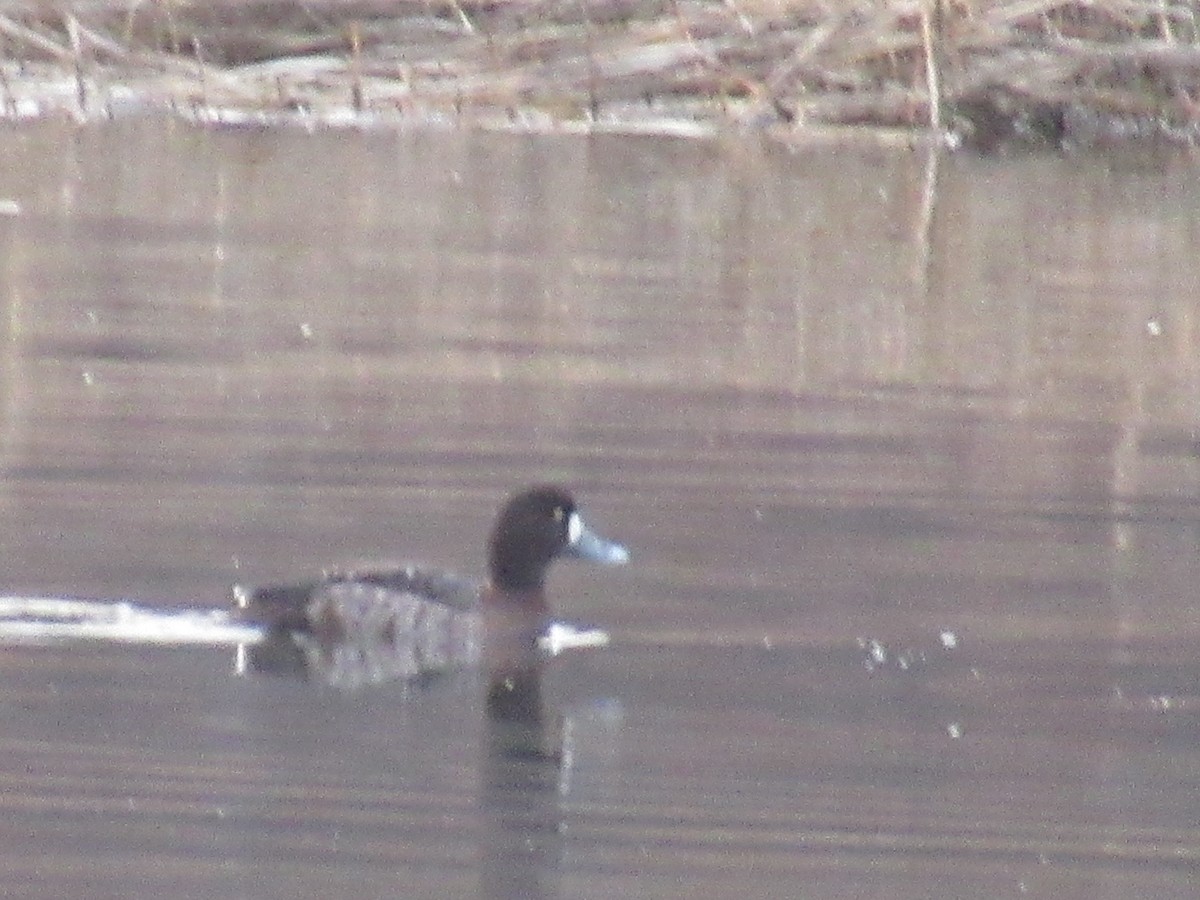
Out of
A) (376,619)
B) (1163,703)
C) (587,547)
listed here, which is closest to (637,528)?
(587,547)

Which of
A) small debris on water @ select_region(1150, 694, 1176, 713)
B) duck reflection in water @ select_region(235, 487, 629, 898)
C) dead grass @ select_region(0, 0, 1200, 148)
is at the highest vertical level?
dead grass @ select_region(0, 0, 1200, 148)

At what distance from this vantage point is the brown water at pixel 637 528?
6.73m

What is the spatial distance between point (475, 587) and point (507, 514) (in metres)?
0.28

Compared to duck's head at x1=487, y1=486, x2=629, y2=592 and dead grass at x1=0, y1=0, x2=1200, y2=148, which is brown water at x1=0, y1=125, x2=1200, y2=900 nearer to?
duck's head at x1=487, y1=486, x2=629, y2=592

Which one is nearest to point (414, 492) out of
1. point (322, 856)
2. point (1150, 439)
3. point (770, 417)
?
point (770, 417)

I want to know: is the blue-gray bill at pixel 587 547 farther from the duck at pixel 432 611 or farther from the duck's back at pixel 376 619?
the duck's back at pixel 376 619

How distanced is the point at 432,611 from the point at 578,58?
14.8m

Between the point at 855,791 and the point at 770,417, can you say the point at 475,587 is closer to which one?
the point at 855,791

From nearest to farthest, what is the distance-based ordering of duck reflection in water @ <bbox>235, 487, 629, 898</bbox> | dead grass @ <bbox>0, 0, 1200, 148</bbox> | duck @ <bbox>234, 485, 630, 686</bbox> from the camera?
duck reflection in water @ <bbox>235, 487, 629, 898</bbox>
duck @ <bbox>234, 485, 630, 686</bbox>
dead grass @ <bbox>0, 0, 1200, 148</bbox>

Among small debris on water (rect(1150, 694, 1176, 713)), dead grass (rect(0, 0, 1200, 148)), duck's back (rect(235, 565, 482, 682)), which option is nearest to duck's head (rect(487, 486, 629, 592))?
duck's back (rect(235, 565, 482, 682))

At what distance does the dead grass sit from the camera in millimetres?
23156

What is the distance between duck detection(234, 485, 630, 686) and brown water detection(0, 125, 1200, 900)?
19cm

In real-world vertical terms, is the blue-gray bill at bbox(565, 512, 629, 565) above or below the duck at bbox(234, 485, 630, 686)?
above

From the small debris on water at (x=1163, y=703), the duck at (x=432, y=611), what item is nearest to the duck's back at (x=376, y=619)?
the duck at (x=432, y=611)
